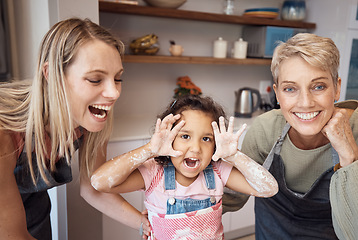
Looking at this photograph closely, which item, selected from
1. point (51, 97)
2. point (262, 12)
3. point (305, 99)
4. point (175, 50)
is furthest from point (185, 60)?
point (51, 97)

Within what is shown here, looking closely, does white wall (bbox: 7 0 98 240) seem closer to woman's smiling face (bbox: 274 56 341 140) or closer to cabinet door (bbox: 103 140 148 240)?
cabinet door (bbox: 103 140 148 240)

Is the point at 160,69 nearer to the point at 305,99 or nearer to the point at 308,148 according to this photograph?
the point at 308,148

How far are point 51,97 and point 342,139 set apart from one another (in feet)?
3.04

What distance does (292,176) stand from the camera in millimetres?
1278

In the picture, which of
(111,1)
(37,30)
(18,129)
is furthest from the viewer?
(111,1)

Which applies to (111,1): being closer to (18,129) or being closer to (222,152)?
(18,129)

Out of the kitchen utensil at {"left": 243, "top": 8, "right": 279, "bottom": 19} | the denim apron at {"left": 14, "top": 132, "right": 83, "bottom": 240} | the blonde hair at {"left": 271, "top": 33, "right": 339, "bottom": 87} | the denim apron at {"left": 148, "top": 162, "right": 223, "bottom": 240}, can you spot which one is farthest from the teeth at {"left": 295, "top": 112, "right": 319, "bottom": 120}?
the kitchen utensil at {"left": 243, "top": 8, "right": 279, "bottom": 19}

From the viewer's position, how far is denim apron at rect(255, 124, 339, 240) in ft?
4.04

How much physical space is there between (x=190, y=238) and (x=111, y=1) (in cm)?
168

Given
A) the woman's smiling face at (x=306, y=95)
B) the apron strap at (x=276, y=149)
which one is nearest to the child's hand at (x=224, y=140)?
the woman's smiling face at (x=306, y=95)

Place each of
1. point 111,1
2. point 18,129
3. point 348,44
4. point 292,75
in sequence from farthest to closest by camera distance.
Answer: point 348,44 → point 111,1 → point 292,75 → point 18,129

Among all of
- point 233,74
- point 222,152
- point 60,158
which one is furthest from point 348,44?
point 60,158

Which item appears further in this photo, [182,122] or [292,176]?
[292,176]

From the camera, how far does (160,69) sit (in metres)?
2.68
